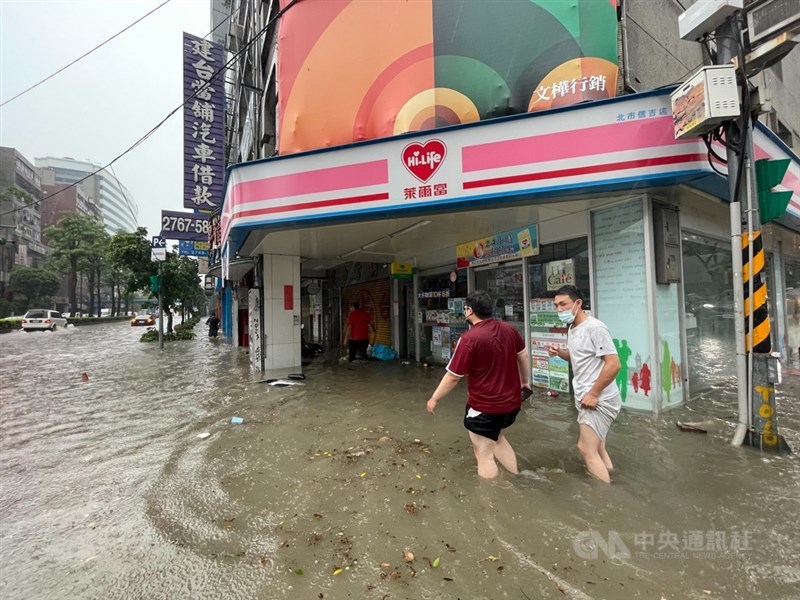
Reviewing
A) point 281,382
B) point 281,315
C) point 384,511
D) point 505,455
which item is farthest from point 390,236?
point 384,511

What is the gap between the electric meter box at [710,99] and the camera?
143 inches

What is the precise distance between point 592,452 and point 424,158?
13.2 feet

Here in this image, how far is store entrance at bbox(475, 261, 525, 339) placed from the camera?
683 centimetres

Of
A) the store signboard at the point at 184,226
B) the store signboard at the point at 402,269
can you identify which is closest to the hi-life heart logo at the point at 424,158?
the store signboard at the point at 402,269

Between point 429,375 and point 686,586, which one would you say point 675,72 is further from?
point 686,586

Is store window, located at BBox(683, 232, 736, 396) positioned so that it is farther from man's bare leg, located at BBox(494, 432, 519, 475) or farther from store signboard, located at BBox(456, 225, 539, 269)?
man's bare leg, located at BBox(494, 432, 519, 475)

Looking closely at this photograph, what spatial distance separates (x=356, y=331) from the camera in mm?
10141

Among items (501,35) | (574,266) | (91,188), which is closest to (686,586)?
(574,266)

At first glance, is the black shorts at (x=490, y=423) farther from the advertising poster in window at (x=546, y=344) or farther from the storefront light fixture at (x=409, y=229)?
the storefront light fixture at (x=409, y=229)

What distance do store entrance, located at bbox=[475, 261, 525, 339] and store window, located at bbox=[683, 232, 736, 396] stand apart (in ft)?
7.83

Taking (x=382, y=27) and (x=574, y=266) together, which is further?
(x=382, y=27)

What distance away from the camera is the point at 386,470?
11.6 feet

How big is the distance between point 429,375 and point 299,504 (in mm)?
5440

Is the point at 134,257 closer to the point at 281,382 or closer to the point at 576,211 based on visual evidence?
the point at 281,382
